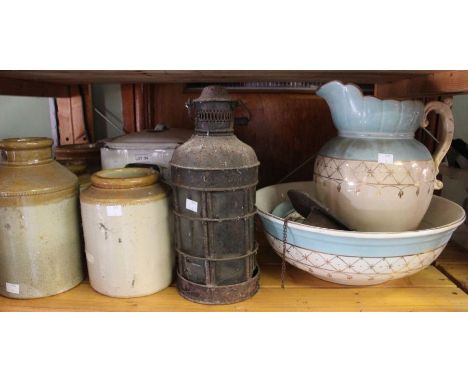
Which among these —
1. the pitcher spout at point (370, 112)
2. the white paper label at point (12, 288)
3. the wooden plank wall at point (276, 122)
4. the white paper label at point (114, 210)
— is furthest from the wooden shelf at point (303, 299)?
the wooden plank wall at point (276, 122)

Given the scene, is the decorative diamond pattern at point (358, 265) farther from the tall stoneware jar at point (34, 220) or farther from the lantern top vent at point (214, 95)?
the tall stoneware jar at point (34, 220)

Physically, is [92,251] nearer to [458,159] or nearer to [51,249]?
[51,249]

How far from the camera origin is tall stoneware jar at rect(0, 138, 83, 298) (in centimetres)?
56

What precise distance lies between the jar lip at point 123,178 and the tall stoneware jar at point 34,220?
6 cm

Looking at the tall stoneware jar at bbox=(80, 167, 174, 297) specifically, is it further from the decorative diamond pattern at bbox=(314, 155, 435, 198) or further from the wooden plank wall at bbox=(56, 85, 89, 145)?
the wooden plank wall at bbox=(56, 85, 89, 145)

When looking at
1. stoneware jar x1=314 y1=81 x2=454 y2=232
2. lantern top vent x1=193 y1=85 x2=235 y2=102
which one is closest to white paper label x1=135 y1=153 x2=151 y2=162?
lantern top vent x1=193 y1=85 x2=235 y2=102

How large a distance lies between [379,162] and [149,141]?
1.31 feet

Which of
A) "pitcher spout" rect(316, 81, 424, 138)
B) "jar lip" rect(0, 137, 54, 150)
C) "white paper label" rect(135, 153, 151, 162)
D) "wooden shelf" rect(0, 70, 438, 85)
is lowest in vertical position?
"white paper label" rect(135, 153, 151, 162)

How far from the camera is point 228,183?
542mm

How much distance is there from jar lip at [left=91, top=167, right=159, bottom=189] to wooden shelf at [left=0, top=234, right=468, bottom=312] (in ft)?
0.56

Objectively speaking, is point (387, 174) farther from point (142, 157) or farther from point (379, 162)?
point (142, 157)

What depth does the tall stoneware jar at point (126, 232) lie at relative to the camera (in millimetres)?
565
